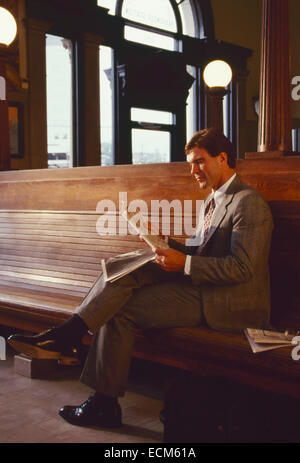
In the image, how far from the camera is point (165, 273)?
293 cm

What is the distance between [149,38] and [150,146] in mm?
2201

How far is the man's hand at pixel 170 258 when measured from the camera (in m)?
2.61

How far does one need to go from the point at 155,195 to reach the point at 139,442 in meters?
1.54

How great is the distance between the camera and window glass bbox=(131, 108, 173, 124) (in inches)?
425

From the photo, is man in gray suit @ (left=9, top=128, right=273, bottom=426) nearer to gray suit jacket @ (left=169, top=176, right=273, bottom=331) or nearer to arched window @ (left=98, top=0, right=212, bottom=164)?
gray suit jacket @ (left=169, top=176, right=273, bottom=331)

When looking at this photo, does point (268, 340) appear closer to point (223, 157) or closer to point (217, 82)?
point (223, 157)

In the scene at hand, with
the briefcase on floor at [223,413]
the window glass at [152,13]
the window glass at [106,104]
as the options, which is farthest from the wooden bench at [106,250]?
the window glass at [152,13]

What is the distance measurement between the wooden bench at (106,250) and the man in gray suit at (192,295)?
5.4 inches

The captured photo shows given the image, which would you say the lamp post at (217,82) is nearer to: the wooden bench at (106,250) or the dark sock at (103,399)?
the wooden bench at (106,250)

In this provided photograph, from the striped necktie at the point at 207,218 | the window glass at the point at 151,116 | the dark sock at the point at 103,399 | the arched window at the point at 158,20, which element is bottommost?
the dark sock at the point at 103,399

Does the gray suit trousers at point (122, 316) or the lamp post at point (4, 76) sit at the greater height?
the lamp post at point (4, 76)

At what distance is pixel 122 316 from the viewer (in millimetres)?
2715

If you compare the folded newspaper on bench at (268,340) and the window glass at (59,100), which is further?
the window glass at (59,100)

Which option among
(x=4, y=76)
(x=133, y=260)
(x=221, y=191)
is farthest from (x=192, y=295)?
(x=4, y=76)
